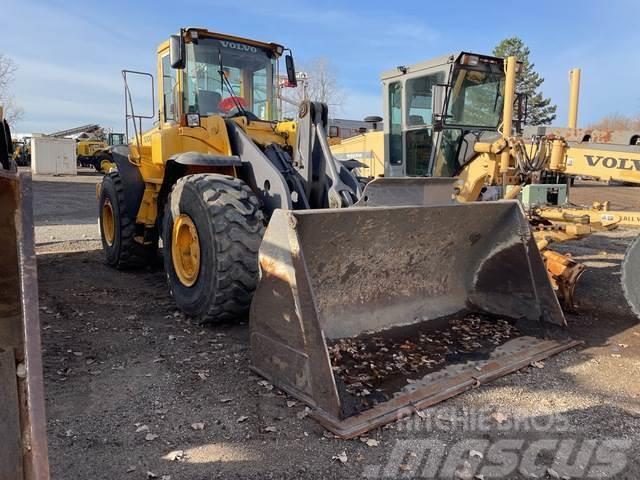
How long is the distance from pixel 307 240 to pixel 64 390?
6.10ft

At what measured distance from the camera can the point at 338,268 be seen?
394cm

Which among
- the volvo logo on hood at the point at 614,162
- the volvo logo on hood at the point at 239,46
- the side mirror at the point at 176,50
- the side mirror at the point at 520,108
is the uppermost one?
the volvo logo on hood at the point at 239,46

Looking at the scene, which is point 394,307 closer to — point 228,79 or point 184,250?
point 184,250

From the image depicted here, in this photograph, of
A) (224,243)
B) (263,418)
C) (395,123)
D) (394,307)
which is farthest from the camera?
(395,123)

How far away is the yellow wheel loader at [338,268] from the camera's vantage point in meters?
3.23

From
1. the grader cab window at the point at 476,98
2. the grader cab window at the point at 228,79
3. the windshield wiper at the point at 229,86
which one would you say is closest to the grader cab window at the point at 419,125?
the grader cab window at the point at 476,98

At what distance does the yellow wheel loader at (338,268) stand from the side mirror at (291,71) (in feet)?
3.53

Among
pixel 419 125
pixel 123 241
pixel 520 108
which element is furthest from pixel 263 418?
pixel 520 108

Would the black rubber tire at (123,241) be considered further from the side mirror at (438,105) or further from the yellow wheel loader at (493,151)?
the side mirror at (438,105)

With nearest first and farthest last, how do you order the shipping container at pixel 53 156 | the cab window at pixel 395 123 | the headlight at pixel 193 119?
1. the headlight at pixel 193 119
2. the cab window at pixel 395 123
3. the shipping container at pixel 53 156

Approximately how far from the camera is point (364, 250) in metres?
4.03

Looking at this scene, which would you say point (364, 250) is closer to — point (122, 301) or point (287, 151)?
point (287, 151)

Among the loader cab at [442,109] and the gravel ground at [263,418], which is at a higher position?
the loader cab at [442,109]

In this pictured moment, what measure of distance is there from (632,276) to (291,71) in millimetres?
4383
